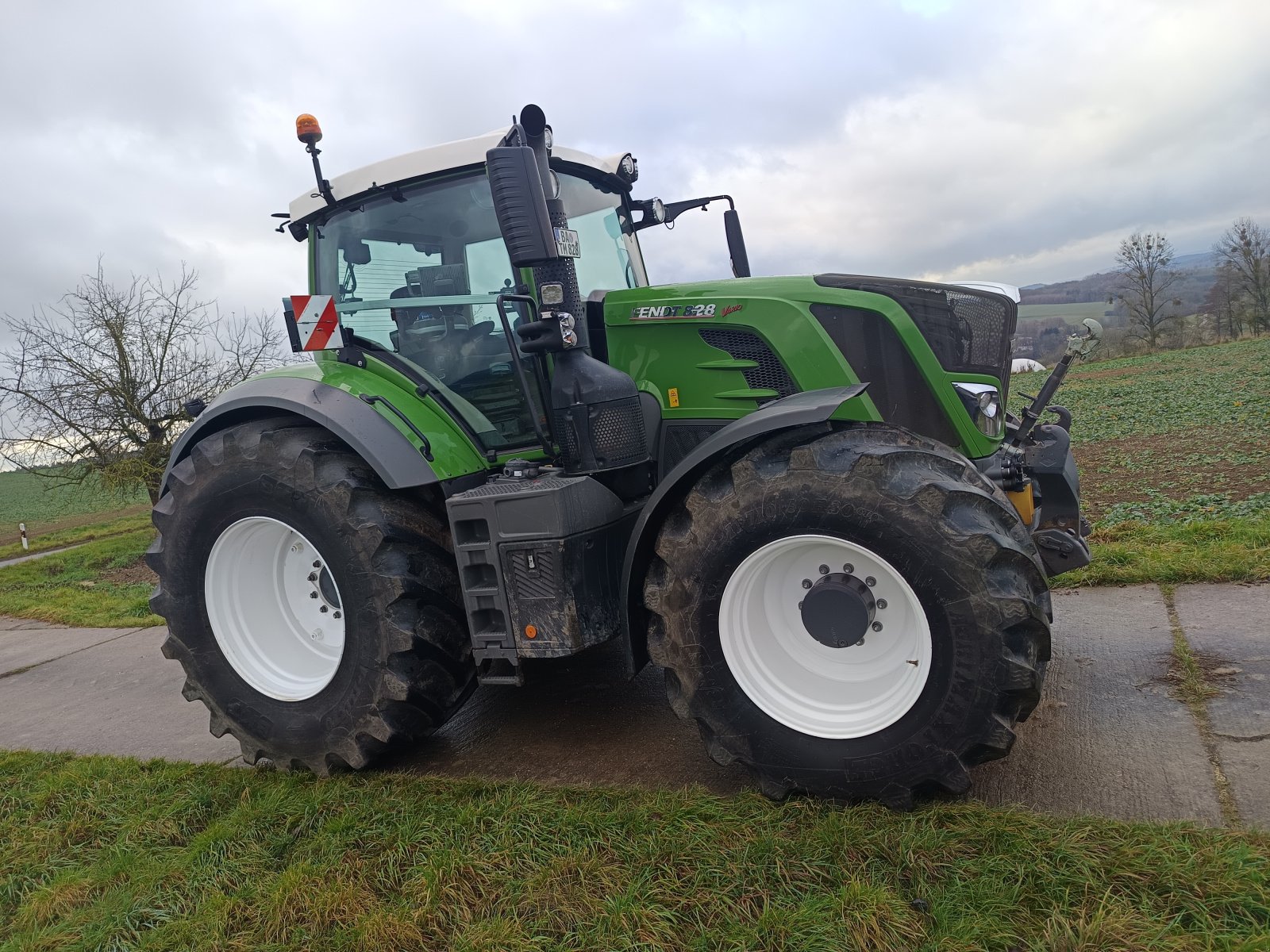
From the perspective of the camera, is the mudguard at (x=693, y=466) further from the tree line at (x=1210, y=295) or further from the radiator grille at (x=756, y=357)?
the tree line at (x=1210, y=295)

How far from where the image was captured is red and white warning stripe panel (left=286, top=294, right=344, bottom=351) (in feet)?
12.4

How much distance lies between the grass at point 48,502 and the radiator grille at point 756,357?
13.3 metres

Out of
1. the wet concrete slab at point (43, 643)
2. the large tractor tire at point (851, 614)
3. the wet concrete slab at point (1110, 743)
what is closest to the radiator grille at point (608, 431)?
the large tractor tire at point (851, 614)

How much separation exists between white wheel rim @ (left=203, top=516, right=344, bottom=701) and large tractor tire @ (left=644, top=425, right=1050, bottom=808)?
5.41 feet

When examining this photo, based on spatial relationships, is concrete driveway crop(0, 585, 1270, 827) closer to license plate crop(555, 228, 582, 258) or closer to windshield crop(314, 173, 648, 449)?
windshield crop(314, 173, 648, 449)

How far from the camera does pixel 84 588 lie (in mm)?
10680

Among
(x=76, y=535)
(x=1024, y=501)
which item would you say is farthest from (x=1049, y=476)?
(x=76, y=535)

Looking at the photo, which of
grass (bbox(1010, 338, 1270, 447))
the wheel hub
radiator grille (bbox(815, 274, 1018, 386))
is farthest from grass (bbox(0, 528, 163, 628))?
grass (bbox(1010, 338, 1270, 447))

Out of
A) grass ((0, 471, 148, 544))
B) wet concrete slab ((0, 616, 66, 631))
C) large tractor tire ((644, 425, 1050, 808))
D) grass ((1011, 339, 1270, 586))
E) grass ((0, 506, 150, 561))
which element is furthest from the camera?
grass ((0, 506, 150, 561))

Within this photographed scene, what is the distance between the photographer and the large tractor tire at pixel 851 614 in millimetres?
2564

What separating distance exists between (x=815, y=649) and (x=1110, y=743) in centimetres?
116

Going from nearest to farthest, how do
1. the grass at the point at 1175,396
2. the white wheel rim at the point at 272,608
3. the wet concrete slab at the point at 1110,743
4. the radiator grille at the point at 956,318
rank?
the wet concrete slab at the point at 1110,743
the radiator grille at the point at 956,318
the white wheel rim at the point at 272,608
the grass at the point at 1175,396

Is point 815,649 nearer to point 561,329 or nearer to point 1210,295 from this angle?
point 561,329

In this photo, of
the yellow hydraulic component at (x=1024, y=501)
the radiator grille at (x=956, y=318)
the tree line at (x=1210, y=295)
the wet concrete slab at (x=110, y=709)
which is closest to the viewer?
the radiator grille at (x=956, y=318)
